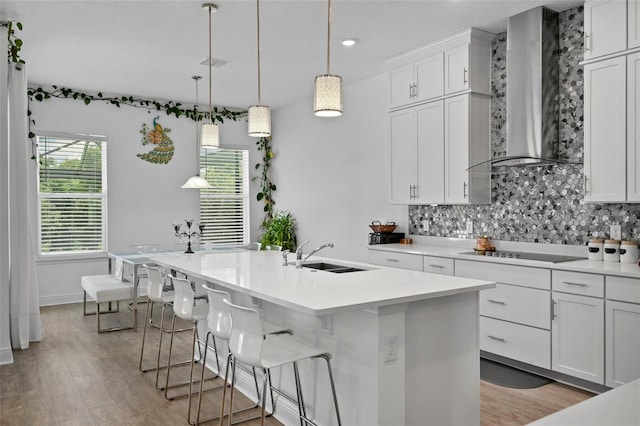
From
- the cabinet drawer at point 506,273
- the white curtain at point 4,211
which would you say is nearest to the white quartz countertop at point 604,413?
the cabinet drawer at point 506,273

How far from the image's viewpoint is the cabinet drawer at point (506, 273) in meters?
3.69

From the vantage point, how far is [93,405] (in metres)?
3.39

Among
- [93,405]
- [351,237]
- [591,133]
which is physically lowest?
[93,405]

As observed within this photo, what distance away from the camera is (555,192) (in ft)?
13.9

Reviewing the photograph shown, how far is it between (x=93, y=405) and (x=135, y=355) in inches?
44.1

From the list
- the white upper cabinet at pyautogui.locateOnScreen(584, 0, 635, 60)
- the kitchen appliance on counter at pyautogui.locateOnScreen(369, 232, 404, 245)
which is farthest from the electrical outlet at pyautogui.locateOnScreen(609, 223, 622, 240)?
the kitchen appliance on counter at pyautogui.locateOnScreen(369, 232, 404, 245)

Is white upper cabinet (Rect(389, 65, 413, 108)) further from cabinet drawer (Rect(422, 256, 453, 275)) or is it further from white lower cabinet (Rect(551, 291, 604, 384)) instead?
white lower cabinet (Rect(551, 291, 604, 384))

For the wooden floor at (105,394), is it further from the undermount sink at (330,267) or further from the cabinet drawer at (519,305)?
the undermount sink at (330,267)

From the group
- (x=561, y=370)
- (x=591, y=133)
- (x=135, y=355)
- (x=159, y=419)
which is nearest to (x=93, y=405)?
(x=159, y=419)

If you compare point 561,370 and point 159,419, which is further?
point 561,370

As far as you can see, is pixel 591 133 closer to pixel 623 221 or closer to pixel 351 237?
pixel 623 221

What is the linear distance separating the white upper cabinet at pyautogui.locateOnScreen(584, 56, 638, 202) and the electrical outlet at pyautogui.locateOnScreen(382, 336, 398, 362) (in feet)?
7.27

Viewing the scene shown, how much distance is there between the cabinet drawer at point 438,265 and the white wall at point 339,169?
3.79 ft

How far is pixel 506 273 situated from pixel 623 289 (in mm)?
873
